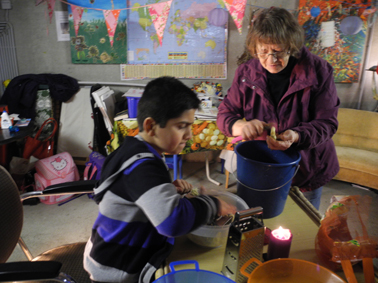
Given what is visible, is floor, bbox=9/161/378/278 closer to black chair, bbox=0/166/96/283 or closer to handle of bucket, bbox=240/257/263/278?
black chair, bbox=0/166/96/283

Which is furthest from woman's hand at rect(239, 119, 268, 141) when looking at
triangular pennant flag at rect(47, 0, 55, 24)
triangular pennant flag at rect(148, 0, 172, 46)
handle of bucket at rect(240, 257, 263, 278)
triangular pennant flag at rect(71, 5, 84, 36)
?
triangular pennant flag at rect(47, 0, 55, 24)

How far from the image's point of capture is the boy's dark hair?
0.85 metres

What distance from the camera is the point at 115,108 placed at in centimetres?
332

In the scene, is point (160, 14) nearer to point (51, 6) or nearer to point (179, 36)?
point (179, 36)

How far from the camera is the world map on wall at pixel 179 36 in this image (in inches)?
131

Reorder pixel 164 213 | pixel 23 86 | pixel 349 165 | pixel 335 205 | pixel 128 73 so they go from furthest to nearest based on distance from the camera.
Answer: pixel 128 73 → pixel 23 86 → pixel 349 165 → pixel 335 205 → pixel 164 213

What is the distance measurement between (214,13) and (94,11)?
142cm

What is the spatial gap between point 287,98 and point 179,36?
8.01 feet

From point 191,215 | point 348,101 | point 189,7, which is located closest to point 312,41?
point 348,101

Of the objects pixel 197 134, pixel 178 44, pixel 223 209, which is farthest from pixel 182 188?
pixel 178 44

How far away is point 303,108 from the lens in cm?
129

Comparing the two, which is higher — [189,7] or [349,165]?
[189,7]

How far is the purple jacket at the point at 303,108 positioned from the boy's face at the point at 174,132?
20.0 inches

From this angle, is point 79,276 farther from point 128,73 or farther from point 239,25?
point 239,25
